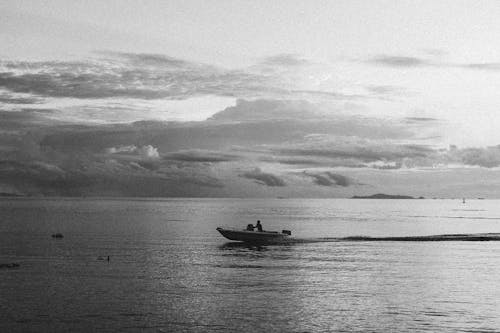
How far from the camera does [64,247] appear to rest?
89.9m

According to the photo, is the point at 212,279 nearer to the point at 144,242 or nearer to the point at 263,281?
the point at 263,281

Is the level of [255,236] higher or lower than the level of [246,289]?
higher

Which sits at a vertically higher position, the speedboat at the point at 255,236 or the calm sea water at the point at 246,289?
the speedboat at the point at 255,236

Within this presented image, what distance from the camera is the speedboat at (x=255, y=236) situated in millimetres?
97312

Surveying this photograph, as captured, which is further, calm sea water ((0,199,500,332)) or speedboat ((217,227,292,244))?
speedboat ((217,227,292,244))

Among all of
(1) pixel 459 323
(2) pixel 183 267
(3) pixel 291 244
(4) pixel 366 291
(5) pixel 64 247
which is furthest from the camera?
(3) pixel 291 244

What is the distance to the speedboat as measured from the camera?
319ft

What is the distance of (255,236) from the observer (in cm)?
9731

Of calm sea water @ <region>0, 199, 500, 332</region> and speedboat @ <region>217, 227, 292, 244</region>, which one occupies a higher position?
speedboat @ <region>217, 227, 292, 244</region>

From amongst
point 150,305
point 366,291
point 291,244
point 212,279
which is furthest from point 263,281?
point 291,244

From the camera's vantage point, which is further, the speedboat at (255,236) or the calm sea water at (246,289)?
the speedboat at (255,236)

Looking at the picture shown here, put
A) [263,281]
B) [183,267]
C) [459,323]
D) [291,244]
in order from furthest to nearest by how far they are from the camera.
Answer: [291,244]
[183,267]
[263,281]
[459,323]

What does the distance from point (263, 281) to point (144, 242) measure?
46.3 meters

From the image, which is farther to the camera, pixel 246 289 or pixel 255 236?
pixel 255 236
